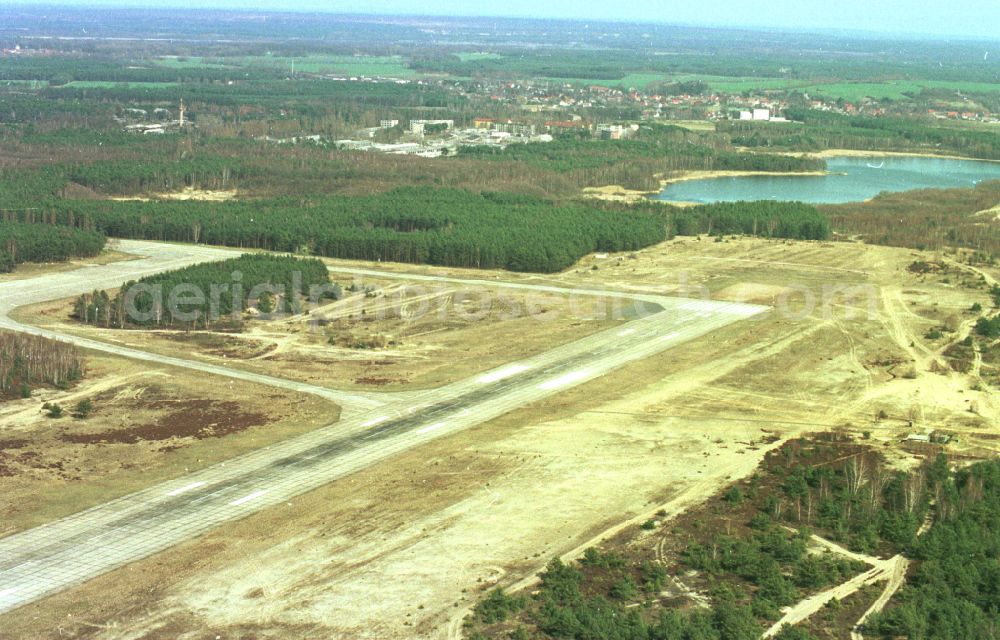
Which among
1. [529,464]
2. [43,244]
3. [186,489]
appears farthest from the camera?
[43,244]

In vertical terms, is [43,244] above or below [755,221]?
below

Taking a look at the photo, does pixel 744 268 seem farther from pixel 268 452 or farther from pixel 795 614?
pixel 795 614

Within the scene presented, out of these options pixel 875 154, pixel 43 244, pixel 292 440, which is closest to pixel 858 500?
pixel 292 440

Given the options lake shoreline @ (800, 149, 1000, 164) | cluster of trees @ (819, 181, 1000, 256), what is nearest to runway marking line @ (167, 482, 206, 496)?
cluster of trees @ (819, 181, 1000, 256)

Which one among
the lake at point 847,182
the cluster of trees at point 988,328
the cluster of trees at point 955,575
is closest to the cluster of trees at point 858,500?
the cluster of trees at point 955,575

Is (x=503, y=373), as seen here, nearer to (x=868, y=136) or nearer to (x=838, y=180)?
(x=838, y=180)

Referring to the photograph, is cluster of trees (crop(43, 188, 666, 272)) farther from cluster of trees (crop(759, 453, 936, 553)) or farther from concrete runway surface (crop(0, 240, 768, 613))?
cluster of trees (crop(759, 453, 936, 553))
